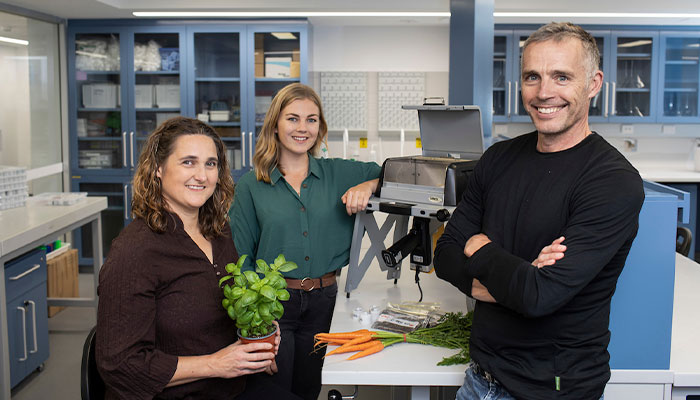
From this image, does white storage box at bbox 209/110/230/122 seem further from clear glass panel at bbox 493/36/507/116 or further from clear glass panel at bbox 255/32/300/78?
clear glass panel at bbox 493/36/507/116

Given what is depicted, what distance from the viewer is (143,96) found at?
5.66 metres

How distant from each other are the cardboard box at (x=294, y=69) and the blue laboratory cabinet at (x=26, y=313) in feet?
9.14

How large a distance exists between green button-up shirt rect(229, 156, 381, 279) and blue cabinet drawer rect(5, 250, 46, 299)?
1.65 m

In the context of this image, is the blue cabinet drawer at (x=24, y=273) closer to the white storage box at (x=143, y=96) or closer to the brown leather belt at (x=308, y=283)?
the brown leather belt at (x=308, y=283)

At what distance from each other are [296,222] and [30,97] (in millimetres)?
3916

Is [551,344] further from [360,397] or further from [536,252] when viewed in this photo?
[360,397]

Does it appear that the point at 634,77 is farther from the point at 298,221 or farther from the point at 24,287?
the point at 24,287

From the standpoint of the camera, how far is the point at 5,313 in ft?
9.83

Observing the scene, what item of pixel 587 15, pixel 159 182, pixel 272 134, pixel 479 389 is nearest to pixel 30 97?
pixel 272 134

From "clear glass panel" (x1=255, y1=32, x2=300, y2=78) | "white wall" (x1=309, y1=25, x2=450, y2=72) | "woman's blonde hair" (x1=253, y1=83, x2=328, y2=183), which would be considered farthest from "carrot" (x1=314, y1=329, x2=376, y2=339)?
"white wall" (x1=309, y1=25, x2=450, y2=72)

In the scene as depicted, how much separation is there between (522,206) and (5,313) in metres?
2.63

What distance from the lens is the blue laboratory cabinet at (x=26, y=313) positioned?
3.28m

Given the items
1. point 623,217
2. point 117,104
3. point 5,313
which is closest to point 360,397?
point 5,313

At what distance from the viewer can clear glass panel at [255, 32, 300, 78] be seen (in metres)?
5.58
